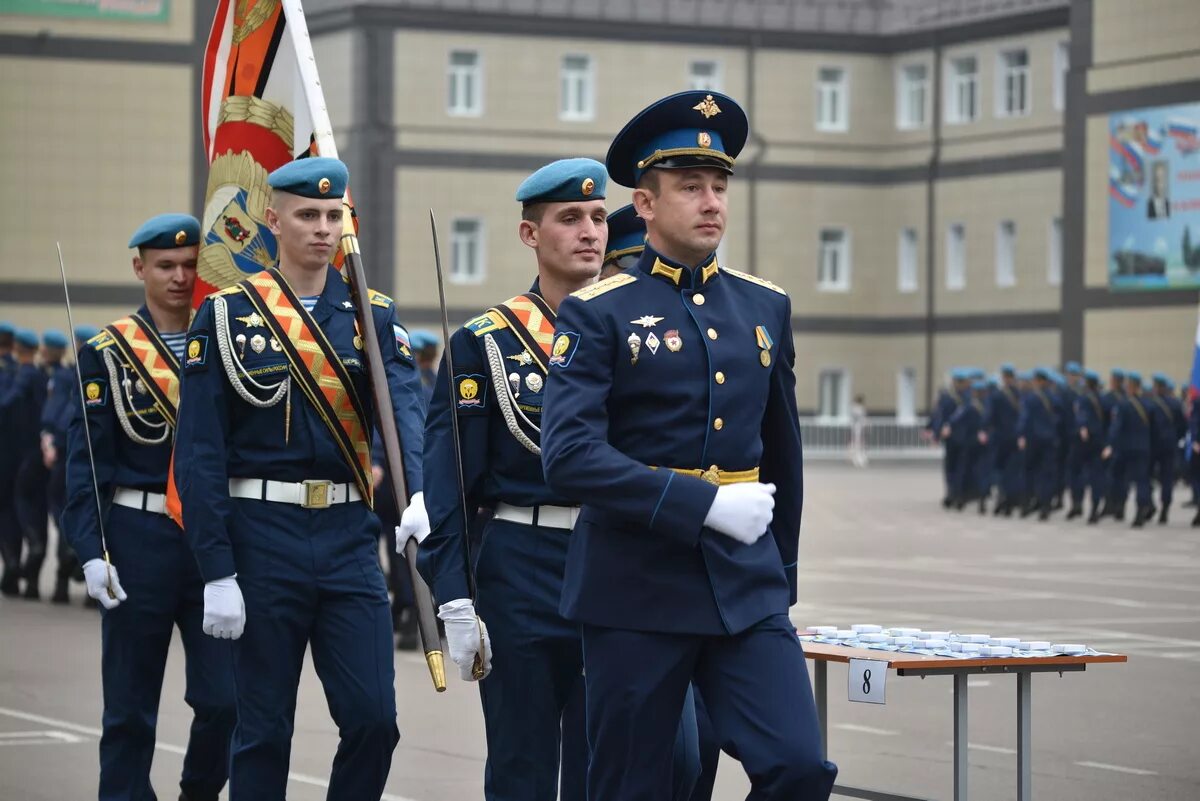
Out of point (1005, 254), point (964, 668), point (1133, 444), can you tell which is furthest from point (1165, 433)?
point (964, 668)

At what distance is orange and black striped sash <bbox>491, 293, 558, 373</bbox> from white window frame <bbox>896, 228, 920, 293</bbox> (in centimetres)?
5497

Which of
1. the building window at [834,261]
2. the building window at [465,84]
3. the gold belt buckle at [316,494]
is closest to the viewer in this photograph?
the gold belt buckle at [316,494]

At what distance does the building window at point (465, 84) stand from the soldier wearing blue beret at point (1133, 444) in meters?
27.3

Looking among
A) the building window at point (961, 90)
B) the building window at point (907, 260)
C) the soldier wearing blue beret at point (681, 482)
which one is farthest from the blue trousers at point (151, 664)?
the building window at point (907, 260)

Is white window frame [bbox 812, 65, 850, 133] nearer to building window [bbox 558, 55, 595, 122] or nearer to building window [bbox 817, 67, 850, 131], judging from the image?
building window [bbox 817, 67, 850, 131]

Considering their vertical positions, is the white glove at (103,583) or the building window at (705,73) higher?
the building window at (705,73)

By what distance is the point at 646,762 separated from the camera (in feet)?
19.0

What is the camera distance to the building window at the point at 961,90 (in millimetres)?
59188

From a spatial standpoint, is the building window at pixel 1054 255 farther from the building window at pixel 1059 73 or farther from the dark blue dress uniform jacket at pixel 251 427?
the dark blue dress uniform jacket at pixel 251 427

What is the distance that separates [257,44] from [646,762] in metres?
4.11

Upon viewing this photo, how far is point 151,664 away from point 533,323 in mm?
2265

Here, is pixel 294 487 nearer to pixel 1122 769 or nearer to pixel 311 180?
pixel 311 180

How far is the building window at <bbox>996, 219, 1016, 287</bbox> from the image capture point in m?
58.5

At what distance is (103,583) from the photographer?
8.33 metres
